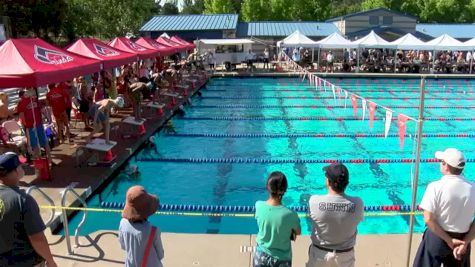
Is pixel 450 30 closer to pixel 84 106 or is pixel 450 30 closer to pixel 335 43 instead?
pixel 335 43

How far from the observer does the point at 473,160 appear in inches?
365

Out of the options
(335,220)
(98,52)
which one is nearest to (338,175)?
(335,220)

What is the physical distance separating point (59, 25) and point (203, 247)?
80.5 ft

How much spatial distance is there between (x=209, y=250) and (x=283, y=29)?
31.5m

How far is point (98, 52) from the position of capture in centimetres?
1120

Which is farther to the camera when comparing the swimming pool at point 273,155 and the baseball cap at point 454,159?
the swimming pool at point 273,155

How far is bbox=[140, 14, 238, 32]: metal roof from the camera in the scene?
33938 mm

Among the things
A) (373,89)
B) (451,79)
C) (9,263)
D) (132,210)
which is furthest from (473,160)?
(451,79)

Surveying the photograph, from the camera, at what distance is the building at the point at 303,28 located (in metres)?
33.9

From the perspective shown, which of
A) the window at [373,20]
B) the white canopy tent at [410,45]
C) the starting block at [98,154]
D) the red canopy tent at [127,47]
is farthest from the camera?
the window at [373,20]

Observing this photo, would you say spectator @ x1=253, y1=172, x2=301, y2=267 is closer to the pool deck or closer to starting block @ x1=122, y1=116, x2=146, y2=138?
the pool deck

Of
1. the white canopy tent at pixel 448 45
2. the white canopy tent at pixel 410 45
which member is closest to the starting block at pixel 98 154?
the white canopy tent at pixel 410 45

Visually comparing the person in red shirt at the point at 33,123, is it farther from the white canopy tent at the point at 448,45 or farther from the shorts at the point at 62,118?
the white canopy tent at the point at 448,45

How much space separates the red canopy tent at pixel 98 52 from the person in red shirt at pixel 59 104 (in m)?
1.27
